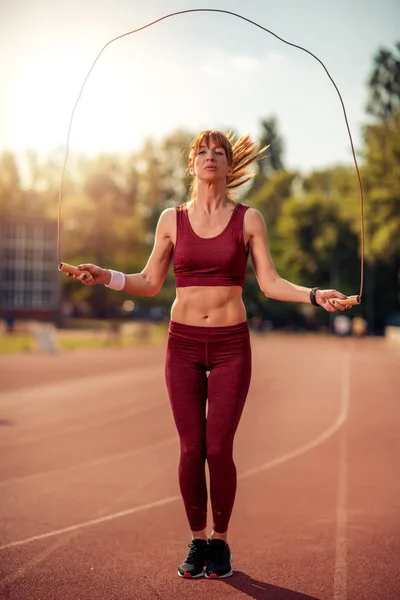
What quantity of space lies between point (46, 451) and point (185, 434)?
5.19 metres

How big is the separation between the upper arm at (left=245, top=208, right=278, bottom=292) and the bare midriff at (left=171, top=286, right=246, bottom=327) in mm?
205

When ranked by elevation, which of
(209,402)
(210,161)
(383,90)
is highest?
(383,90)

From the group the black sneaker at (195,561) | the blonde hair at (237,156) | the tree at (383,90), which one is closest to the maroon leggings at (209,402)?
the black sneaker at (195,561)

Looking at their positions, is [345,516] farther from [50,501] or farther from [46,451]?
[46,451]

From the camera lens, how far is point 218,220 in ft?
16.1

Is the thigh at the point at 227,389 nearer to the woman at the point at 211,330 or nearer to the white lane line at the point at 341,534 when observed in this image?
the woman at the point at 211,330

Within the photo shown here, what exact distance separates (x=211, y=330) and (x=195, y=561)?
1.22 meters

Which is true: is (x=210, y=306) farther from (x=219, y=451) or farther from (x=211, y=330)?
(x=219, y=451)

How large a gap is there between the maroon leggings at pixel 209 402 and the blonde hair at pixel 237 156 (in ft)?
2.62

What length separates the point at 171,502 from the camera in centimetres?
711

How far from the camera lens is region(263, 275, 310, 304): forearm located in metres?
4.87

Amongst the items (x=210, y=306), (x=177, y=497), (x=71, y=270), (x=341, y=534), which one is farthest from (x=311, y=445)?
(x=71, y=270)

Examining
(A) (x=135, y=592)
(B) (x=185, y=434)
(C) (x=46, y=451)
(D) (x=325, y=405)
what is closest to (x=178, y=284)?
(B) (x=185, y=434)

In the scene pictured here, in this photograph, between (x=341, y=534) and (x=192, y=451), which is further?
(x=341, y=534)
